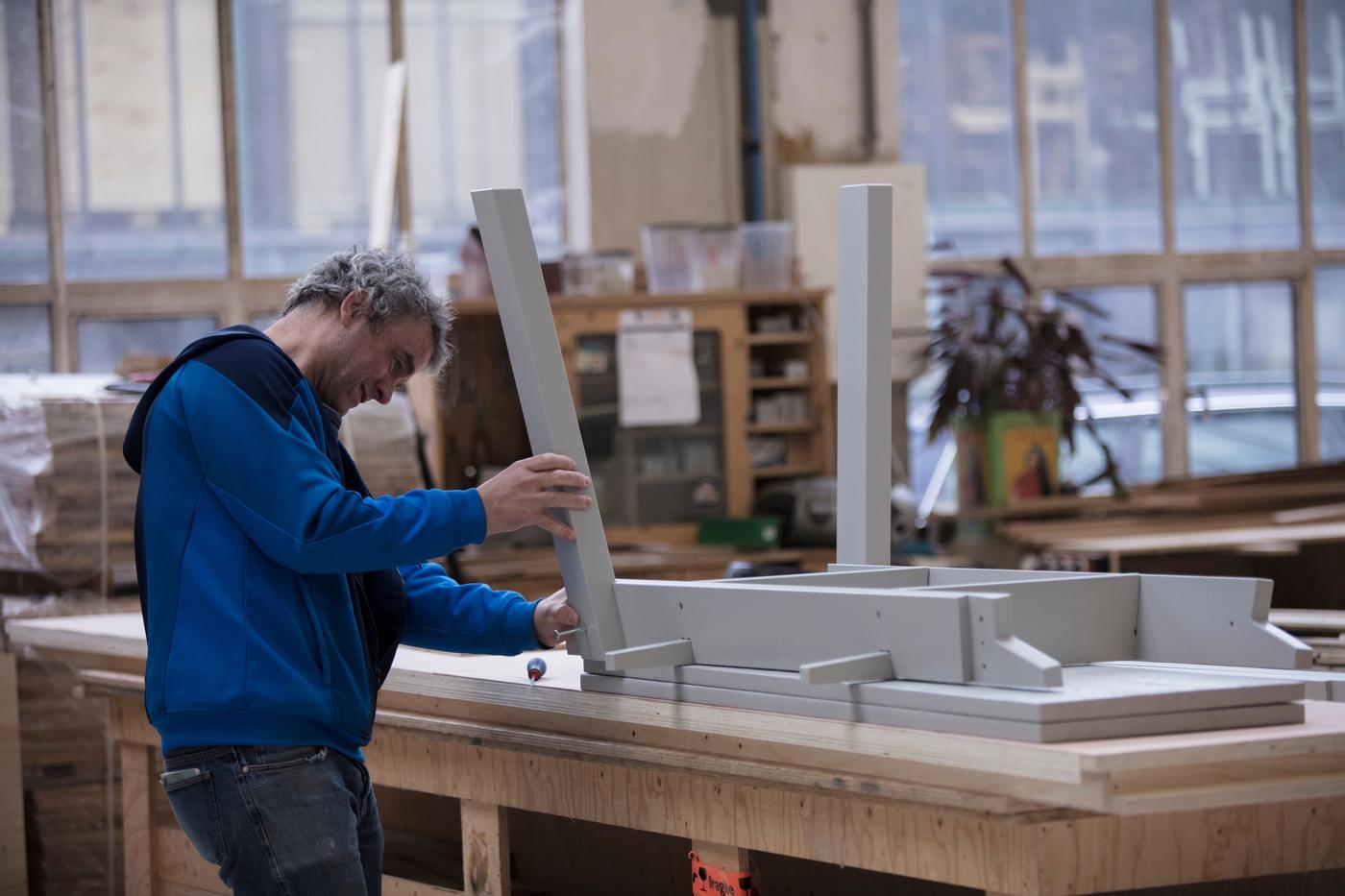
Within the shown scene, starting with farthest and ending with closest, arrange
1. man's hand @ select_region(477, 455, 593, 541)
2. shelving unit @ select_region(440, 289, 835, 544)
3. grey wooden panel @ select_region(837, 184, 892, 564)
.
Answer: shelving unit @ select_region(440, 289, 835, 544) → grey wooden panel @ select_region(837, 184, 892, 564) → man's hand @ select_region(477, 455, 593, 541)

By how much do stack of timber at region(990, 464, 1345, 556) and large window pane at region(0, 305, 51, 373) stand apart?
4074 mm

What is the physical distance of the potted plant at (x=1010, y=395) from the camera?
631 centimetres

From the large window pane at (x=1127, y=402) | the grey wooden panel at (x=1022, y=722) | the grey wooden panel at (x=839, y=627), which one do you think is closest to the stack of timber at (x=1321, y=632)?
the grey wooden panel at (x=1022, y=722)

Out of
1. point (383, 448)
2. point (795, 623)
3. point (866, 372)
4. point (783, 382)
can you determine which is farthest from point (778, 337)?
point (795, 623)

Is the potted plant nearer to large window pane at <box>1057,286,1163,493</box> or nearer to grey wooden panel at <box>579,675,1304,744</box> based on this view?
large window pane at <box>1057,286,1163,493</box>

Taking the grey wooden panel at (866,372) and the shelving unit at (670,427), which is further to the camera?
the shelving unit at (670,427)

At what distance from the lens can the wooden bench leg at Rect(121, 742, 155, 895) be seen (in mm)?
2838

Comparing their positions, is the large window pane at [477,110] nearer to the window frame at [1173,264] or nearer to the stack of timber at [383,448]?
the window frame at [1173,264]

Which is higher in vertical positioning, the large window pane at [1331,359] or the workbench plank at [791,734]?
the large window pane at [1331,359]

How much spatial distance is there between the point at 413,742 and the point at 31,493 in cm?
213

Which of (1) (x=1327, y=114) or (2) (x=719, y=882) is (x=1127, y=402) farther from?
(2) (x=719, y=882)

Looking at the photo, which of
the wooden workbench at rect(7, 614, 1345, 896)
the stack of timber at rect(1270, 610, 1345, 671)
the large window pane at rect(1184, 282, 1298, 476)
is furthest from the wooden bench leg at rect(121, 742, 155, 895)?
the large window pane at rect(1184, 282, 1298, 476)

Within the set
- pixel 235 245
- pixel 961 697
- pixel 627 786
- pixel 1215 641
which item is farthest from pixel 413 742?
pixel 235 245

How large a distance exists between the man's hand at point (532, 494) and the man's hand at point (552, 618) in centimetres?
13
